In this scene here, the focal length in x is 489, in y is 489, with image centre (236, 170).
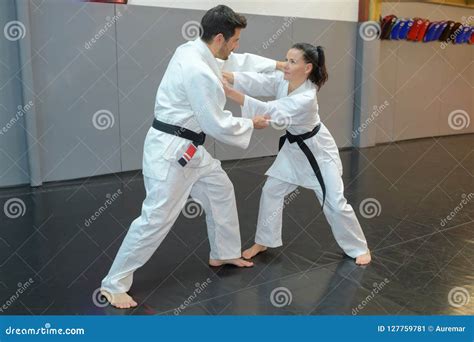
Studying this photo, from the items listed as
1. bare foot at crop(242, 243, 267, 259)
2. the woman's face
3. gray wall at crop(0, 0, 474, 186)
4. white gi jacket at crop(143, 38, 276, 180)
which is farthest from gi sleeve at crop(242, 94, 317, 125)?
gray wall at crop(0, 0, 474, 186)

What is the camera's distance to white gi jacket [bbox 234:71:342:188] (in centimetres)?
249

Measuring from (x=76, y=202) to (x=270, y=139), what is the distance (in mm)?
2801

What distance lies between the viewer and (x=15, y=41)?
4098mm

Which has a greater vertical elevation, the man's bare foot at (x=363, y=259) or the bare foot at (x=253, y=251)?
the man's bare foot at (x=363, y=259)

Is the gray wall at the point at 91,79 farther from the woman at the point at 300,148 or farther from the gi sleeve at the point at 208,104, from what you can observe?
the gi sleeve at the point at 208,104

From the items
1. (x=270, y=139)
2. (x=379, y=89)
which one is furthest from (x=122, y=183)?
(x=379, y=89)

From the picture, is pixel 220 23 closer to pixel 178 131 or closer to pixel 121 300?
pixel 178 131

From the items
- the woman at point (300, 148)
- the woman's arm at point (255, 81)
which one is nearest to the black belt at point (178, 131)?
the woman at point (300, 148)

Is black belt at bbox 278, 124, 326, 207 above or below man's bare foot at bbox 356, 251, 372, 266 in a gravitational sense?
above

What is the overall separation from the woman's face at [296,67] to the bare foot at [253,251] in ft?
3.21

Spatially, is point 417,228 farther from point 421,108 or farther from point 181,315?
point 421,108

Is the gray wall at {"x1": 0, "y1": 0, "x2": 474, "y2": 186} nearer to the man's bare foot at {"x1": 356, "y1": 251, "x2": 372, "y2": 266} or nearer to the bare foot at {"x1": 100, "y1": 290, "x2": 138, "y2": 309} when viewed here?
the bare foot at {"x1": 100, "y1": 290, "x2": 138, "y2": 309}

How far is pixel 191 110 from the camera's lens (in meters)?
2.18

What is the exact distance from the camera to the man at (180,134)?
2.08 metres
